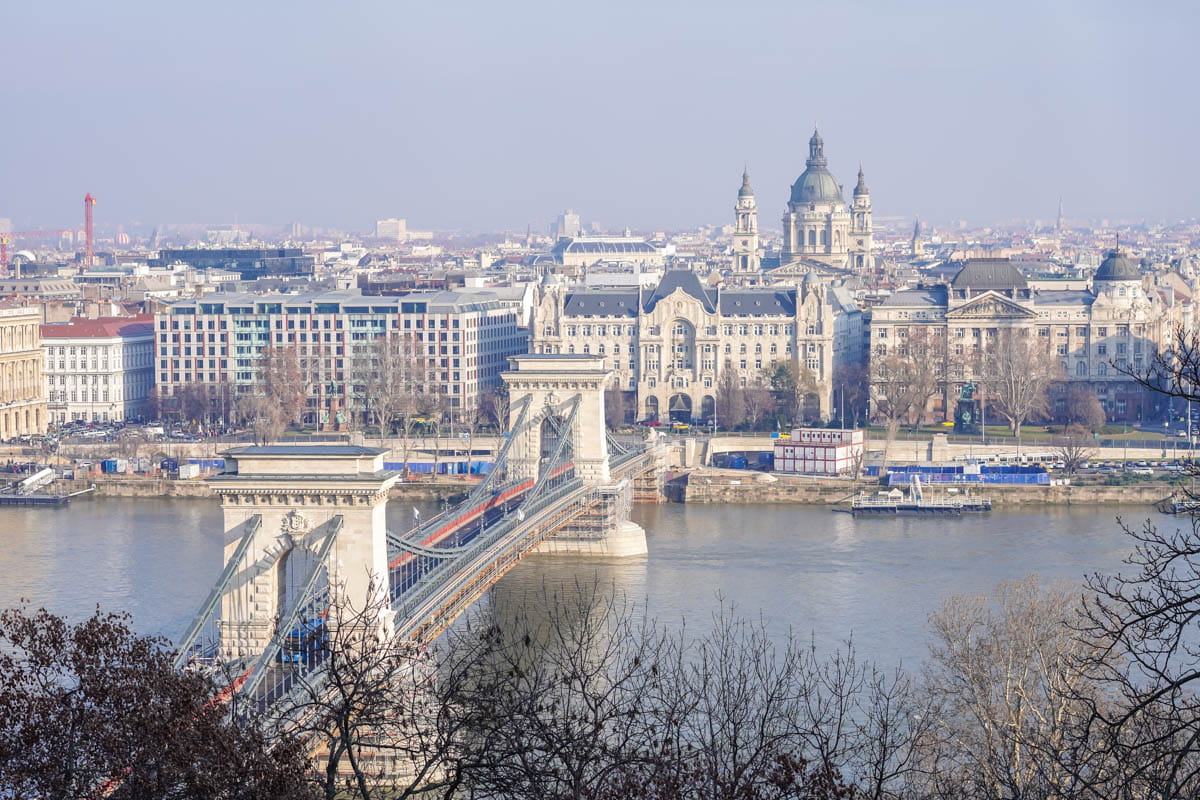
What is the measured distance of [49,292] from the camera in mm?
43625

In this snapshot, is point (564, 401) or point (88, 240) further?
point (88, 240)

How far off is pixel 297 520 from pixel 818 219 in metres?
42.5

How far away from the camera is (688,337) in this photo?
33.1 meters

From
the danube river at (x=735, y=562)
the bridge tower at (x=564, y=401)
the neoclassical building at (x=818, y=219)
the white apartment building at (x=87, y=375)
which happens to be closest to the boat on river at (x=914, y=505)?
the danube river at (x=735, y=562)

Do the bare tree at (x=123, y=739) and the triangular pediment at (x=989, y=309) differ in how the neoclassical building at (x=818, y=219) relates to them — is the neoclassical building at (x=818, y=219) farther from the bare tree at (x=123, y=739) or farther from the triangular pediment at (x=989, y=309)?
the bare tree at (x=123, y=739)

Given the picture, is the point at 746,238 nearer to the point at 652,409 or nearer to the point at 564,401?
the point at 652,409

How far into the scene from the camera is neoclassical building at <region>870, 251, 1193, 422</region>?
106 ft

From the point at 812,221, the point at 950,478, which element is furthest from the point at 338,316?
the point at 812,221

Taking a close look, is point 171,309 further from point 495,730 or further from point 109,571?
point 495,730

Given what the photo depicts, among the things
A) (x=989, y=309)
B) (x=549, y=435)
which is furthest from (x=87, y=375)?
(x=989, y=309)

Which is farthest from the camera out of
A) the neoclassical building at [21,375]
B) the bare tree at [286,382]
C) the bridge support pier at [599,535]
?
the bare tree at [286,382]

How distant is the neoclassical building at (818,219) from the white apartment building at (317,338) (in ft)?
65.2

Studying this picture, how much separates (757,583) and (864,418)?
14646 millimetres

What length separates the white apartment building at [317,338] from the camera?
33031mm
